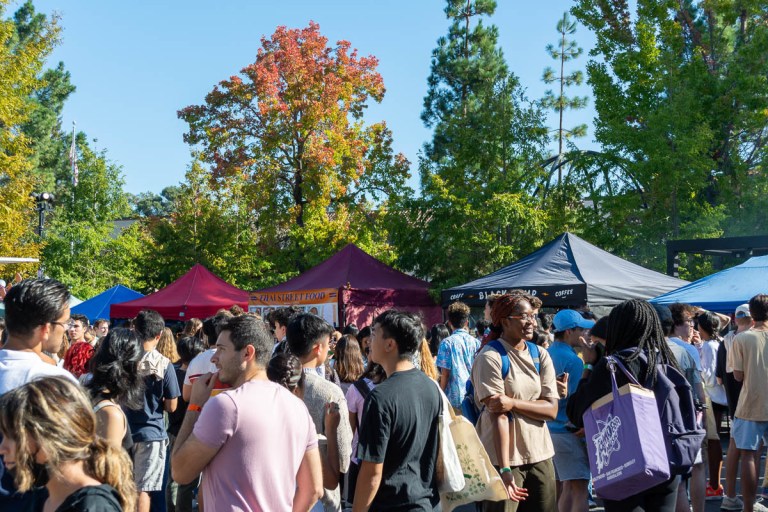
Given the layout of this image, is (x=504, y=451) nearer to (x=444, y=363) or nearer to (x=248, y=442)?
(x=248, y=442)

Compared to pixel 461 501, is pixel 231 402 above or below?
above

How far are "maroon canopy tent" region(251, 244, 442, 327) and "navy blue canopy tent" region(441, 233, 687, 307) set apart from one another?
4.22 m

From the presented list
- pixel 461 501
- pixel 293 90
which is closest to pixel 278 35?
pixel 293 90

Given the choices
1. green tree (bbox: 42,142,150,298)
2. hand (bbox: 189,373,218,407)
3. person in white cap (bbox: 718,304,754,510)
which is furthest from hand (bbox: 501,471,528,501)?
green tree (bbox: 42,142,150,298)

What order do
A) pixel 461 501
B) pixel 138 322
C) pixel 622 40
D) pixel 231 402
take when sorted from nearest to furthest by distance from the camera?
pixel 231 402 → pixel 461 501 → pixel 138 322 → pixel 622 40

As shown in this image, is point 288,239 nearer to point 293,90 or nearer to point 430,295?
point 293,90

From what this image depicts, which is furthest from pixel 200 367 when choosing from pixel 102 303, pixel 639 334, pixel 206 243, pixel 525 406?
pixel 206 243

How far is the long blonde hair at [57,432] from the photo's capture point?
2322 mm

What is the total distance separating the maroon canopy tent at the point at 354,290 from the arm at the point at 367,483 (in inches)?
553

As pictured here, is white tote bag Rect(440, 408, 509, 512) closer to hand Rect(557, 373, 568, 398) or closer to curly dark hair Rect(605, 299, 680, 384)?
curly dark hair Rect(605, 299, 680, 384)

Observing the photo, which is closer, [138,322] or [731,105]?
[138,322]

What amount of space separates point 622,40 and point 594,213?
8.93 meters

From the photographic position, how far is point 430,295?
19875 millimetres

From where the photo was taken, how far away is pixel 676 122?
2109cm
